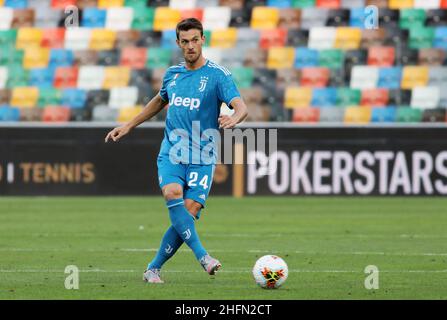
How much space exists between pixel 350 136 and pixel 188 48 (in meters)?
11.9

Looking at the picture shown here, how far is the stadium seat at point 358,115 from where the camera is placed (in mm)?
23047

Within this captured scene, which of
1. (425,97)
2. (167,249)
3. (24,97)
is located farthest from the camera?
(24,97)

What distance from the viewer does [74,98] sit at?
77.6 feet

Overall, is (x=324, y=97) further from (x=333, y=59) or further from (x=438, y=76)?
(x=438, y=76)

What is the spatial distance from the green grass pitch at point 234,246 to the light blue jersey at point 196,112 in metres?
1.05

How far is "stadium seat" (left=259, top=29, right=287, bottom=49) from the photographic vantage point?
24.3 metres

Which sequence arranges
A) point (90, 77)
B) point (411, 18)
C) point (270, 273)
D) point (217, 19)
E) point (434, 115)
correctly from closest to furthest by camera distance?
point (270, 273) < point (434, 115) < point (90, 77) < point (411, 18) < point (217, 19)

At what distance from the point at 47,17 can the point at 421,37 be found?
7.67m

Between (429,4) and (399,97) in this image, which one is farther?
(429,4)

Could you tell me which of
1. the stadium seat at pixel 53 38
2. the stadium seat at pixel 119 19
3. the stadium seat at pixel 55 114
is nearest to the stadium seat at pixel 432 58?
the stadium seat at pixel 119 19

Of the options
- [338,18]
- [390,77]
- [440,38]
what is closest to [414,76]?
[390,77]

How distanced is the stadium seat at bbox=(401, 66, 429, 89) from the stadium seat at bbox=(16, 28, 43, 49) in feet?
24.3

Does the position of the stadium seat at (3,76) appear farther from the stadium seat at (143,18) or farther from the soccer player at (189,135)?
the soccer player at (189,135)
